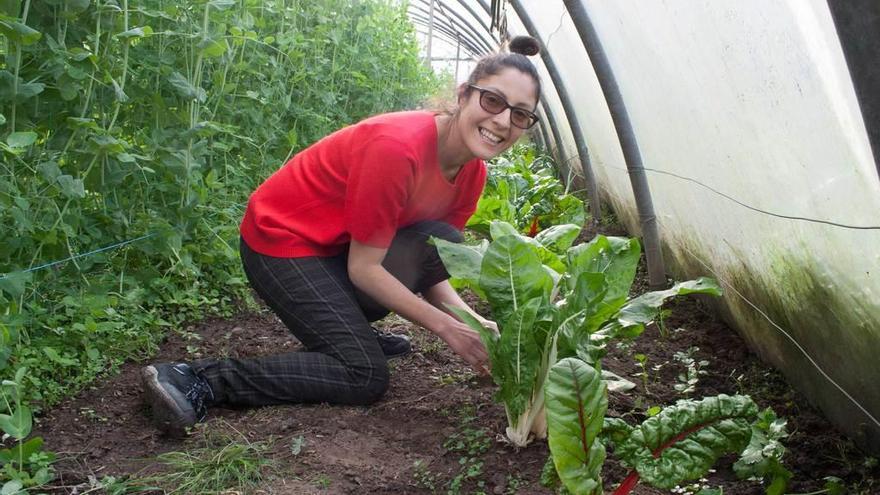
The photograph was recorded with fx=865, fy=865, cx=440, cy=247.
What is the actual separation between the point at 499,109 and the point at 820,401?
1231 millimetres

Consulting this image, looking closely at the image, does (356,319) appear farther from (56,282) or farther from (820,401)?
(820,401)

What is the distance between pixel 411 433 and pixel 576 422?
0.79m

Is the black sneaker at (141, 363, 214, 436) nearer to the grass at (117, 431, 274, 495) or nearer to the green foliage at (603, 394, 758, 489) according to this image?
the grass at (117, 431, 274, 495)

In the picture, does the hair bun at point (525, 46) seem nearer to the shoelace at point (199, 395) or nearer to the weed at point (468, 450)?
the weed at point (468, 450)

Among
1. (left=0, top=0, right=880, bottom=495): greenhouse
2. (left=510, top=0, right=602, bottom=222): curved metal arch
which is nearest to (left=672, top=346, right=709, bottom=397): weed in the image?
(left=0, top=0, right=880, bottom=495): greenhouse

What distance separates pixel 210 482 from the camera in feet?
6.98

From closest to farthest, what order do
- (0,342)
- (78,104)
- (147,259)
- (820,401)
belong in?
(0,342) → (820,401) → (78,104) → (147,259)

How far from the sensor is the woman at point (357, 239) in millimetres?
2412

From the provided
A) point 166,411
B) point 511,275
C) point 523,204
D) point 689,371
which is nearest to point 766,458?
point 511,275

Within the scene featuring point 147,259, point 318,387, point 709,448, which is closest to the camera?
point 709,448

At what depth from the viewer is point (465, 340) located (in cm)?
242

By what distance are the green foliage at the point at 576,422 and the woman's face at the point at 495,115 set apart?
2.71 feet

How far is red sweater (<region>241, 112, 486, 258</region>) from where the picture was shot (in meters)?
2.41

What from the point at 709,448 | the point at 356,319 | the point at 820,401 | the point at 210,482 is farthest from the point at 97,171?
the point at 820,401
